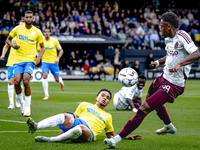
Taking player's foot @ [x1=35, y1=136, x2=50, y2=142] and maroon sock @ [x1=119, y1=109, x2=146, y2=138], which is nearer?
maroon sock @ [x1=119, y1=109, x2=146, y2=138]

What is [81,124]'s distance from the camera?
4.75m

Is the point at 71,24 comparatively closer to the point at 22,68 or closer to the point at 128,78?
the point at 22,68

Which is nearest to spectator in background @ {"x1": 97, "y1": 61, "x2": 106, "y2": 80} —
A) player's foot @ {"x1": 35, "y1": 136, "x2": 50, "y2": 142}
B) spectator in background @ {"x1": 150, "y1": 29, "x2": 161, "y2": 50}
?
spectator in background @ {"x1": 150, "y1": 29, "x2": 161, "y2": 50}

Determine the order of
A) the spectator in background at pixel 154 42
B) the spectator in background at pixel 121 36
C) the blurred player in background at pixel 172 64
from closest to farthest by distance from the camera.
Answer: the blurred player in background at pixel 172 64 < the spectator in background at pixel 121 36 < the spectator in background at pixel 154 42

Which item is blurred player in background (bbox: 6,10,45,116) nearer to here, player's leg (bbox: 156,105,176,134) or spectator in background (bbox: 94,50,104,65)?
player's leg (bbox: 156,105,176,134)

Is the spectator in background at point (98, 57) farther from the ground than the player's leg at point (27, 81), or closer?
closer

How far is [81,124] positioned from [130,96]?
4.06 meters

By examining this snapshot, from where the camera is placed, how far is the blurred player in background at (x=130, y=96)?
8.64 meters

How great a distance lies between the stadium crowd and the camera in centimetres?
2603

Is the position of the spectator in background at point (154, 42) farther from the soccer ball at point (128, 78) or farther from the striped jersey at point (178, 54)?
the striped jersey at point (178, 54)

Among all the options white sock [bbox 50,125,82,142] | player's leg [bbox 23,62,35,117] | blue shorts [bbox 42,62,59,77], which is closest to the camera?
white sock [bbox 50,125,82,142]

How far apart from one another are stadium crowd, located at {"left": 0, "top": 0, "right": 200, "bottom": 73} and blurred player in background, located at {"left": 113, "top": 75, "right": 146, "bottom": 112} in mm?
17166

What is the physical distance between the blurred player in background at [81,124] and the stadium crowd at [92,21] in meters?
20.6

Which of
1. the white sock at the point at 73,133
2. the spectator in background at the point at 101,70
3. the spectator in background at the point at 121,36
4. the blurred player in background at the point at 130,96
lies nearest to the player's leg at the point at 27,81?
the blurred player in background at the point at 130,96
